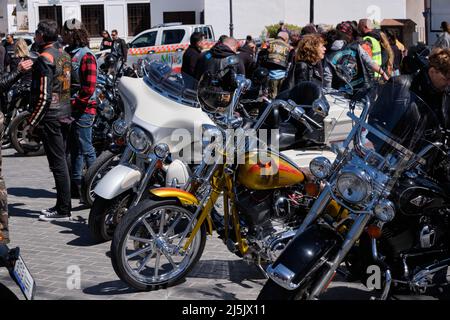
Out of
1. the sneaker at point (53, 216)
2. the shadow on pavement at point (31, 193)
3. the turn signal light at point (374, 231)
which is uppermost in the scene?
the turn signal light at point (374, 231)

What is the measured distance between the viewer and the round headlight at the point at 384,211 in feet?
13.0

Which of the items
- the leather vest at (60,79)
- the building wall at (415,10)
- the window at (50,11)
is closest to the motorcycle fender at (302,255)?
the leather vest at (60,79)

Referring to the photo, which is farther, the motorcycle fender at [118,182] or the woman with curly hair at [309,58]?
the woman with curly hair at [309,58]

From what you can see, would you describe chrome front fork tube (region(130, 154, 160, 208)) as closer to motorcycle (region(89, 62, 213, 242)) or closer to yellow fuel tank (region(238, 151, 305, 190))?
motorcycle (region(89, 62, 213, 242))

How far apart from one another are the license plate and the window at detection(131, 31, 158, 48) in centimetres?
2181

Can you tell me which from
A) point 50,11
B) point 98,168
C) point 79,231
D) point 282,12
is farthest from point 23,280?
point 50,11

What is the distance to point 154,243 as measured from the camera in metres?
5.31

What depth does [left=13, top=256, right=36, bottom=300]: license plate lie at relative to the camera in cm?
367

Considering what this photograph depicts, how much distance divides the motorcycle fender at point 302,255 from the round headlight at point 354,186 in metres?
0.25

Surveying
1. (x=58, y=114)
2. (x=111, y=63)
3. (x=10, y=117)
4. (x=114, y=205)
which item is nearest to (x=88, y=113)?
(x=58, y=114)

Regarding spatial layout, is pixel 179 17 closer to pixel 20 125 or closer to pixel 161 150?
pixel 20 125

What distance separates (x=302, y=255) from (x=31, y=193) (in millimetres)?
Result: 5588

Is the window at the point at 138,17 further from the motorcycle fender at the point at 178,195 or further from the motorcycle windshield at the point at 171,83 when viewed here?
the motorcycle fender at the point at 178,195

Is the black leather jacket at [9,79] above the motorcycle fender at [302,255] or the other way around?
above
